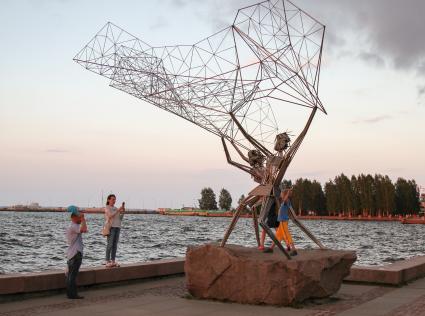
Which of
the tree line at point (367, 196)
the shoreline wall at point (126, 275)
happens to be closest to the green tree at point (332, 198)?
the tree line at point (367, 196)

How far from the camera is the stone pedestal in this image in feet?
39.9

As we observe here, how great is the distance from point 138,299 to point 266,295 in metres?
2.84

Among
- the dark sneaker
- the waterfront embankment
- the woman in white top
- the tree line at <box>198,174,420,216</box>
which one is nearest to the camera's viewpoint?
the waterfront embankment

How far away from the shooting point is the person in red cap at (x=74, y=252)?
491 inches

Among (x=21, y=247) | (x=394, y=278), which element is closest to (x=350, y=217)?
(x=21, y=247)

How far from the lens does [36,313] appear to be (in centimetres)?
1090

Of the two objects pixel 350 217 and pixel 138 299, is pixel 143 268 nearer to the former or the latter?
pixel 138 299

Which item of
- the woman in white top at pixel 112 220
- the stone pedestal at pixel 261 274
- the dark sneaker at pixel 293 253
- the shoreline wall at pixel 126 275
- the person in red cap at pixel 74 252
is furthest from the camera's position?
the woman in white top at pixel 112 220

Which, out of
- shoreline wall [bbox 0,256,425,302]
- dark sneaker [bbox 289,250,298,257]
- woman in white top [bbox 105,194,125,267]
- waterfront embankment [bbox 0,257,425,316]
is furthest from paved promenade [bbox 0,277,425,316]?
dark sneaker [bbox 289,250,298,257]

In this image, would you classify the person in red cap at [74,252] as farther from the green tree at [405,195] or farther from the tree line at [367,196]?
the green tree at [405,195]

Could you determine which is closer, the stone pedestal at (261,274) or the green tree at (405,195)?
the stone pedestal at (261,274)

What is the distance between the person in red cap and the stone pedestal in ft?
8.16

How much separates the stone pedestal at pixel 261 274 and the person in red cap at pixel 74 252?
2487 millimetres

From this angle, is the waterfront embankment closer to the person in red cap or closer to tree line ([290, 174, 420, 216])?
the person in red cap
